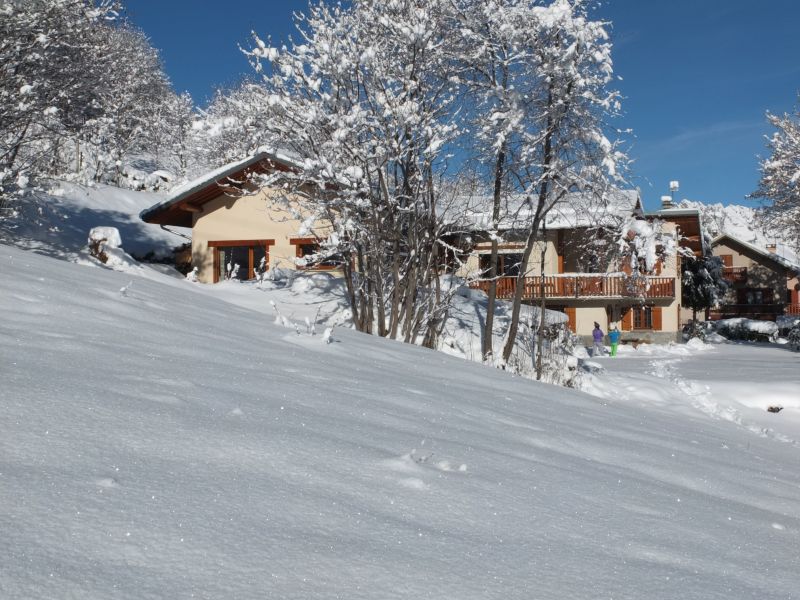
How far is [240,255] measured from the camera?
22609mm

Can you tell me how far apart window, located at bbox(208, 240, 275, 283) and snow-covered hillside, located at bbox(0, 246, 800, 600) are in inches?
695

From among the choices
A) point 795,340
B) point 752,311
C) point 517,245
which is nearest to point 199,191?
point 517,245

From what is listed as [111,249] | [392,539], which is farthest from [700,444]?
[111,249]

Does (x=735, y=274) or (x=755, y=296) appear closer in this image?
(x=755, y=296)

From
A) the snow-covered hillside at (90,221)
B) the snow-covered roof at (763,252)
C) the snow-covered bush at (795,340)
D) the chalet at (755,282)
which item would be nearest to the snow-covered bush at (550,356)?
the snow-covered hillside at (90,221)

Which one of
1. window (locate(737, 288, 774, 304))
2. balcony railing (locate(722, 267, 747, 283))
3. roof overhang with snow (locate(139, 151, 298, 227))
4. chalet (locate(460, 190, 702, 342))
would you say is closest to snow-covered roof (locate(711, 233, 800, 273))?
balcony railing (locate(722, 267, 747, 283))

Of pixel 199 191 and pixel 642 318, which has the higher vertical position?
pixel 199 191

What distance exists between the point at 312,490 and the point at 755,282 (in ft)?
174

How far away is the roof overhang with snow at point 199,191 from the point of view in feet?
62.8

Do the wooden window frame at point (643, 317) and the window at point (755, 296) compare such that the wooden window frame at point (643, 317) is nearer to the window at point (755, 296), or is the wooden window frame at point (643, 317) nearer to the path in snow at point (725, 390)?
the path in snow at point (725, 390)

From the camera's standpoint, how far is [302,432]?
2.80 metres

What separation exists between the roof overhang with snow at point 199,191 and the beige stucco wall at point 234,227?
15.9 inches

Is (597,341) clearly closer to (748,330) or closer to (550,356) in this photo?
(748,330)

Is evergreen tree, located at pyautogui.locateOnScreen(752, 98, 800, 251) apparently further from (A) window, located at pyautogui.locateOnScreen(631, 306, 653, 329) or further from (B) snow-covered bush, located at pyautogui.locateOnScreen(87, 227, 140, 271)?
(B) snow-covered bush, located at pyautogui.locateOnScreen(87, 227, 140, 271)
